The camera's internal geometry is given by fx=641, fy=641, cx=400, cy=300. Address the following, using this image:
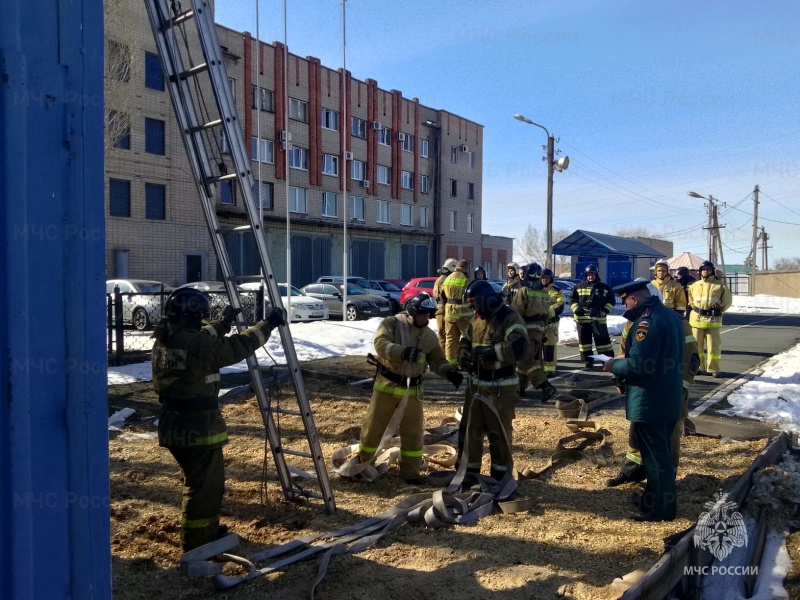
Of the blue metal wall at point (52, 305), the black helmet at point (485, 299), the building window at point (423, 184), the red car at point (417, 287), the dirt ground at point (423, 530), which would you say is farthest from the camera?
the building window at point (423, 184)

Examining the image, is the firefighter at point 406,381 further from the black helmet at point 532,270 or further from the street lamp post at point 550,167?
the street lamp post at point 550,167

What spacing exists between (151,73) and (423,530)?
27.3 metres

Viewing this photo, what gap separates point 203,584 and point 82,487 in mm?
1935

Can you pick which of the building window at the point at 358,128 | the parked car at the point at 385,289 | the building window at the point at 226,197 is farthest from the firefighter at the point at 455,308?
the building window at the point at 358,128

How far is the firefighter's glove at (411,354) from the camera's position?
5262mm

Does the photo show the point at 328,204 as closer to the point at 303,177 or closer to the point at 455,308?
the point at 303,177

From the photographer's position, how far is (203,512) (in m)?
4.15

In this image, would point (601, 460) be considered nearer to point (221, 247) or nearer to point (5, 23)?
point (221, 247)

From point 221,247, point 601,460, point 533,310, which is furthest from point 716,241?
point 221,247

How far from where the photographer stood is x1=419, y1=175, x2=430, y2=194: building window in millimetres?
41688

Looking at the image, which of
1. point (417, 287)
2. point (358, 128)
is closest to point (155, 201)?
point (417, 287)

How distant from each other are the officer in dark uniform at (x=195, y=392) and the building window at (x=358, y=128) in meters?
33.5

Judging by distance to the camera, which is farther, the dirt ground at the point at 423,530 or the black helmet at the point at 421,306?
the black helmet at the point at 421,306

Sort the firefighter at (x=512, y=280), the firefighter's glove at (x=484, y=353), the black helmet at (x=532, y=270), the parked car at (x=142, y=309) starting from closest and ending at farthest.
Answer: the firefighter's glove at (x=484, y=353), the black helmet at (x=532, y=270), the firefighter at (x=512, y=280), the parked car at (x=142, y=309)
